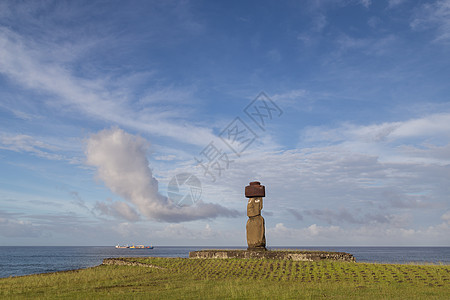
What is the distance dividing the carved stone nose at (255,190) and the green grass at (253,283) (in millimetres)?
6881

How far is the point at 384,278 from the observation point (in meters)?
19.2

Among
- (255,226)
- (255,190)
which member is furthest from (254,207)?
(255,226)

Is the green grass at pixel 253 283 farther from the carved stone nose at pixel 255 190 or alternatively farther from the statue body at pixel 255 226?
the carved stone nose at pixel 255 190

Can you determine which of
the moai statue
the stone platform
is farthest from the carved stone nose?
the stone platform

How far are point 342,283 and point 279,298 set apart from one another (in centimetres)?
544

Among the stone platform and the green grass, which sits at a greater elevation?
the stone platform

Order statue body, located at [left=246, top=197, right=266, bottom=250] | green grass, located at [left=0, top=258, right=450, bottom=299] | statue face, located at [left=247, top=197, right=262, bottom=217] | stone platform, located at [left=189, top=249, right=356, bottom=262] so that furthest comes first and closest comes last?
statue face, located at [left=247, top=197, right=262, bottom=217] < statue body, located at [left=246, top=197, right=266, bottom=250] < stone platform, located at [left=189, top=249, right=356, bottom=262] < green grass, located at [left=0, top=258, right=450, bottom=299]

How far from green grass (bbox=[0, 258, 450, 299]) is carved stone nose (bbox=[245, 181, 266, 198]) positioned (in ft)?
22.6

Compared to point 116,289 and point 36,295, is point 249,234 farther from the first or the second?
point 36,295

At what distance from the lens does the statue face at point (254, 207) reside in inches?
1246

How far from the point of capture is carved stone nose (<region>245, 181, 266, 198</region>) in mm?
31750

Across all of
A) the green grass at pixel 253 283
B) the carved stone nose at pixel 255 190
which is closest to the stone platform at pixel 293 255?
the green grass at pixel 253 283

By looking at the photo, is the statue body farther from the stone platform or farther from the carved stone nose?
the stone platform

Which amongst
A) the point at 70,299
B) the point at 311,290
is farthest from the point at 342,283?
the point at 70,299
